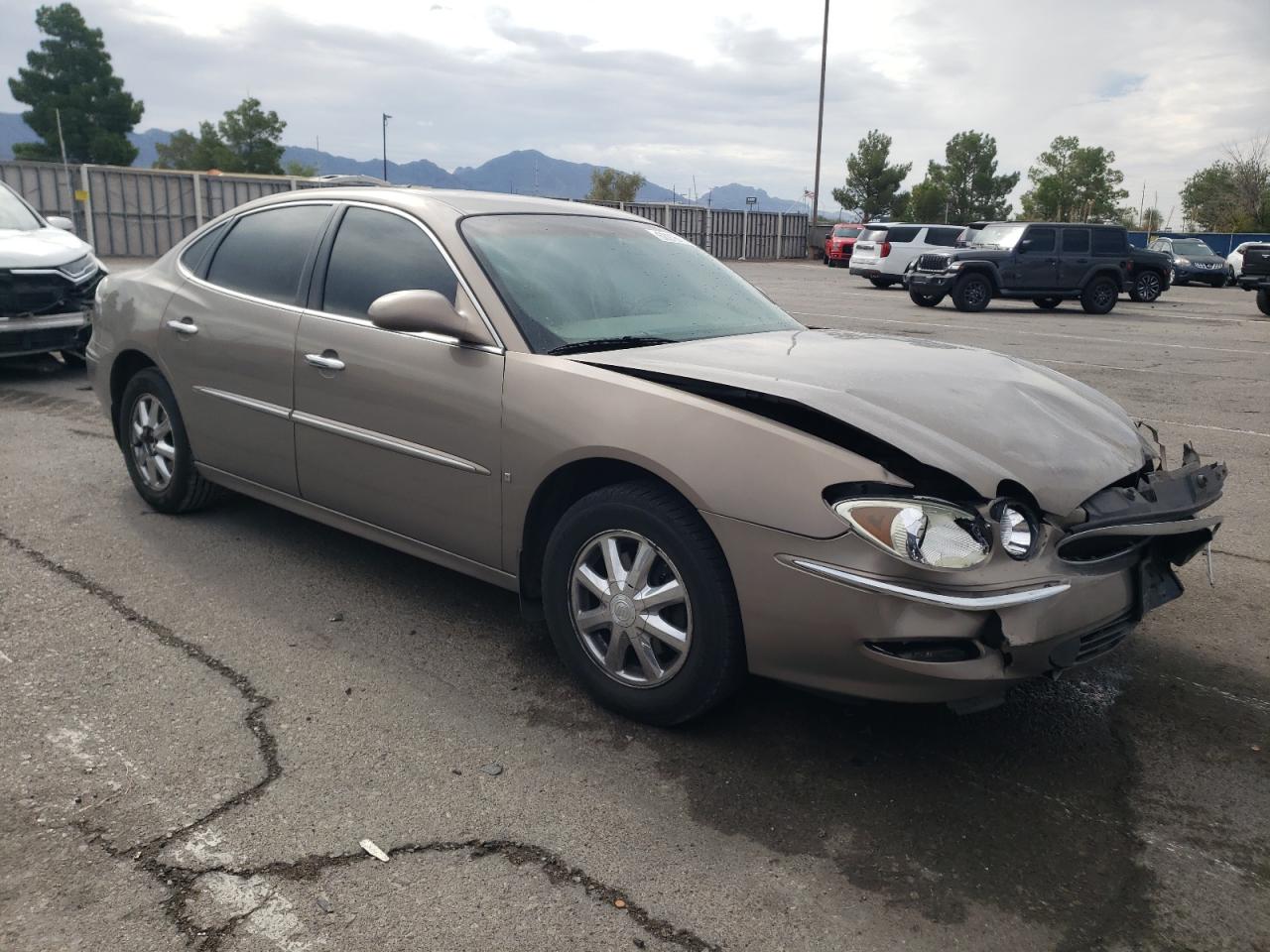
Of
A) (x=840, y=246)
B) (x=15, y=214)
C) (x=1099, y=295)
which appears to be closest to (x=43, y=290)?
(x=15, y=214)

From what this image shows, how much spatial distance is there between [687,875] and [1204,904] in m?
1.18

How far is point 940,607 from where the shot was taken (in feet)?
8.56

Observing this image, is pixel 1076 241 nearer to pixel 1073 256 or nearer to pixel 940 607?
pixel 1073 256

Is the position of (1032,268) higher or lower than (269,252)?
lower

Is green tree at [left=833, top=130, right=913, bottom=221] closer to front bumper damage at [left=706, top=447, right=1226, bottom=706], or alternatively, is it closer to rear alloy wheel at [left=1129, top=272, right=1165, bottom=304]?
rear alloy wheel at [left=1129, top=272, right=1165, bottom=304]

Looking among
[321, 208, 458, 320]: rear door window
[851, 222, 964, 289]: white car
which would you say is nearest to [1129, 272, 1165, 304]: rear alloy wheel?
[851, 222, 964, 289]: white car

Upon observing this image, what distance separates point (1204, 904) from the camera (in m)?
Answer: 2.43

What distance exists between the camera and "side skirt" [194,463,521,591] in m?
3.64

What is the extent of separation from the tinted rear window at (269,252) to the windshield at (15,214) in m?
6.11

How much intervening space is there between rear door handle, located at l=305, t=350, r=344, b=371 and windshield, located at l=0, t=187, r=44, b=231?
7.15 m

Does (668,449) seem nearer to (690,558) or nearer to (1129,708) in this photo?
(690,558)

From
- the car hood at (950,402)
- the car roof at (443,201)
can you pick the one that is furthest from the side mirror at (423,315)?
the car roof at (443,201)

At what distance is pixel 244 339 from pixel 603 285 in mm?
1609

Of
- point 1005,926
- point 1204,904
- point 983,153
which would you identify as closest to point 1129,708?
point 1204,904
